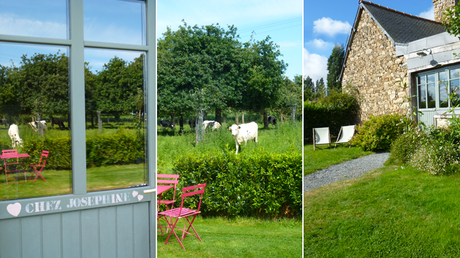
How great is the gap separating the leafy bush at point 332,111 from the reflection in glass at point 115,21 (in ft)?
7.34

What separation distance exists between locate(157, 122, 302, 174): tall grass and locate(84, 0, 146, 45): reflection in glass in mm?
2836

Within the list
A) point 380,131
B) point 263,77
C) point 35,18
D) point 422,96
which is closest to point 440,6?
point 422,96

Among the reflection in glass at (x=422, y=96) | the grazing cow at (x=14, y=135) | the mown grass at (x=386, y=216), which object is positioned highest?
the reflection in glass at (x=422, y=96)

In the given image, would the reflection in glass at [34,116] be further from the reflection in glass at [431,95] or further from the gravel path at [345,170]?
the reflection in glass at [431,95]

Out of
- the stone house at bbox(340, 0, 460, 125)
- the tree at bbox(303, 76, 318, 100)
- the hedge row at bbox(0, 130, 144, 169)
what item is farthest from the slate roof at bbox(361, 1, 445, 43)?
the hedge row at bbox(0, 130, 144, 169)

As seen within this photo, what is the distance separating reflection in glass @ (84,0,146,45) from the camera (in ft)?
8.36

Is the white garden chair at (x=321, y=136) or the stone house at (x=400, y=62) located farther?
the white garden chair at (x=321, y=136)

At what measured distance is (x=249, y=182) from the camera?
5.04m

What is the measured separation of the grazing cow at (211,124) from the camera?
18.3 feet

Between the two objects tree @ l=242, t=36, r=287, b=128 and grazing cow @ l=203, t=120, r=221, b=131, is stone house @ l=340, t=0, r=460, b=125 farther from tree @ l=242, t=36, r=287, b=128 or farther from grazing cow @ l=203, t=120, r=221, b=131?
grazing cow @ l=203, t=120, r=221, b=131

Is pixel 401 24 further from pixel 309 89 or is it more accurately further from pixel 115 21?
pixel 115 21

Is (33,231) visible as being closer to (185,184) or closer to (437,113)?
(185,184)

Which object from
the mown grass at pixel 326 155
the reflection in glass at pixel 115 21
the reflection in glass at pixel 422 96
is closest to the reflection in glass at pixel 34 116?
the reflection in glass at pixel 115 21

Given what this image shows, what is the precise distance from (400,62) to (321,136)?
3.95 ft
